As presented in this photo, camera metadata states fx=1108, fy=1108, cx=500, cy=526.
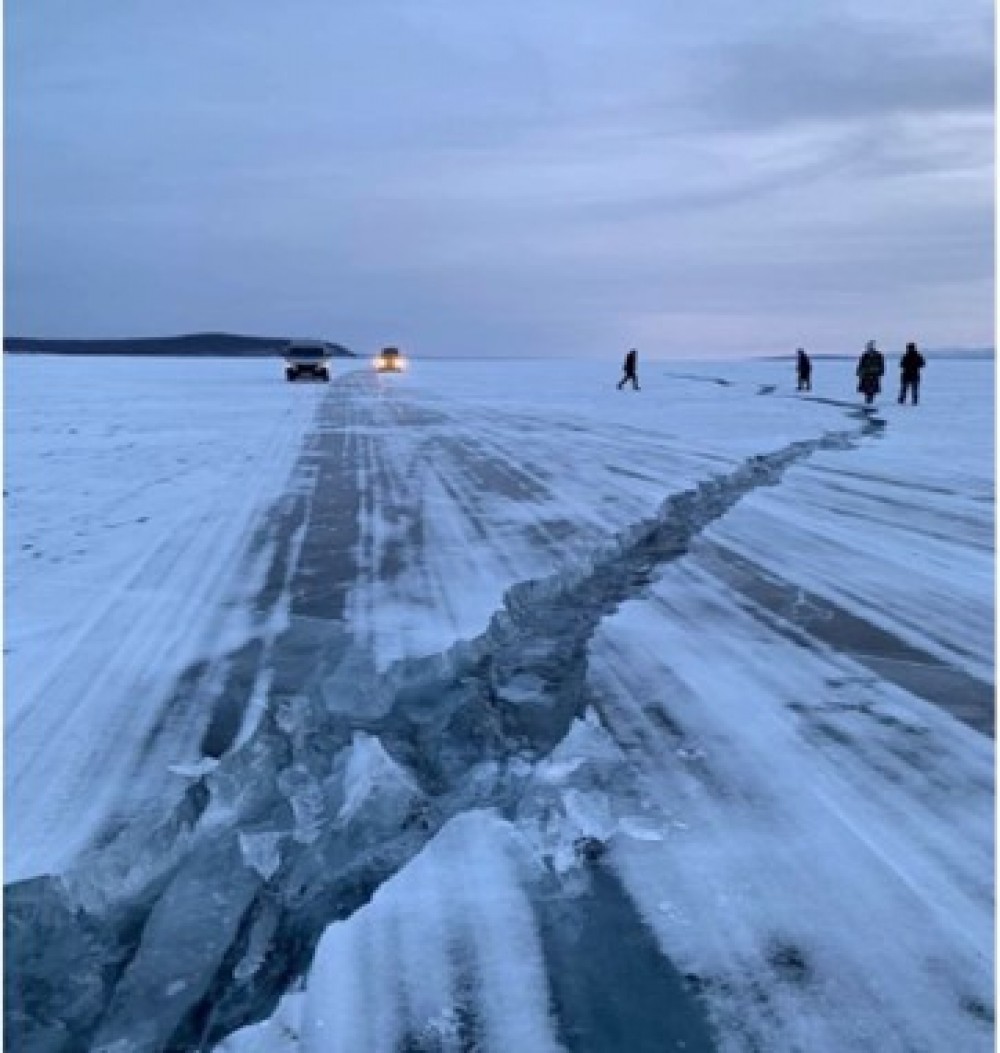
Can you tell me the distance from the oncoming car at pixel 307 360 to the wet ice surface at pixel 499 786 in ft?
122

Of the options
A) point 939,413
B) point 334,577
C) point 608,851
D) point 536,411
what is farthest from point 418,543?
point 939,413

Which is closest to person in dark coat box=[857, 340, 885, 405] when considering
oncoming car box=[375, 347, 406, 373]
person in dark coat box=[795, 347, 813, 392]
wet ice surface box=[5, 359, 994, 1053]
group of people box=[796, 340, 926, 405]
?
group of people box=[796, 340, 926, 405]

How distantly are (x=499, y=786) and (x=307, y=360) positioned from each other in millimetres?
43682

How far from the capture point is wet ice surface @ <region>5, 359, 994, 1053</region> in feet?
9.38

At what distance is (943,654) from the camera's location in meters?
5.96

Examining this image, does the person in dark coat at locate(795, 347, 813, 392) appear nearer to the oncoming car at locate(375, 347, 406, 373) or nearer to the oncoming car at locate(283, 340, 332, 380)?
the oncoming car at locate(283, 340, 332, 380)

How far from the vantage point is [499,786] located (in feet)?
13.7

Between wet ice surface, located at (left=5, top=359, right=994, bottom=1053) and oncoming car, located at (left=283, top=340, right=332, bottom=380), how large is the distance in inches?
1458

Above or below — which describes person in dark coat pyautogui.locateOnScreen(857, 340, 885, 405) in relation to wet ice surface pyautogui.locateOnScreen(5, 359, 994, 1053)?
above

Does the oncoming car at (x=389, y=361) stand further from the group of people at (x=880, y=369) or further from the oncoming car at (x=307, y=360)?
Answer: the group of people at (x=880, y=369)

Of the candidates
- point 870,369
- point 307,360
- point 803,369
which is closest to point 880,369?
point 870,369

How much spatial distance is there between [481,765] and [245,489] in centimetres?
850

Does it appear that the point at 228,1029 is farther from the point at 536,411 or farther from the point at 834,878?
the point at 536,411

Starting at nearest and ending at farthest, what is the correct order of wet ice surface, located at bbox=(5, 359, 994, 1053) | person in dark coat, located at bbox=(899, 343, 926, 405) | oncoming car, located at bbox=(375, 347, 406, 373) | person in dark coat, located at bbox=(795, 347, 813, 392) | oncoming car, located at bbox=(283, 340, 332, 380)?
wet ice surface, located at bbox=(5, 359, 994, 1053), person in dark coat, located at bbox=(899, 343, 926, 405), person in dark coat, located at bbox=(795, 347, 813, 392), oncoming car, located at bbox=(283, 340, 332, 380), oncoming car, located at bbox=(375, 347, 406, 373)
